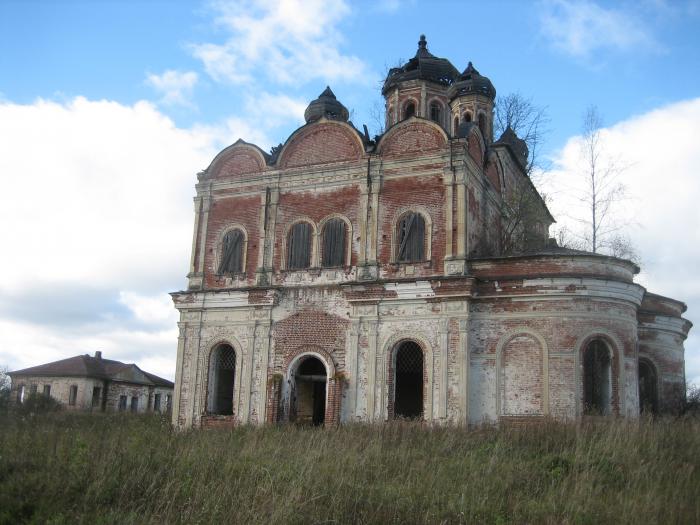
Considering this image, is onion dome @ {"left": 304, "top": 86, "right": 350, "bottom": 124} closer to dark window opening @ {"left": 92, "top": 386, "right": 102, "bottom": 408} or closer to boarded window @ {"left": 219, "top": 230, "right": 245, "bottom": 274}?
Result: boarded window @ {"left": 219, "top": 230, "right": 245, "bottom": 274}

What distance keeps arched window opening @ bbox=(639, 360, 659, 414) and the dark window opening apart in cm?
3060

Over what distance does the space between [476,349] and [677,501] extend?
8.87m

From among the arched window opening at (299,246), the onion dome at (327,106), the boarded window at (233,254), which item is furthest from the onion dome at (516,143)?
the boarded window at (233,254)

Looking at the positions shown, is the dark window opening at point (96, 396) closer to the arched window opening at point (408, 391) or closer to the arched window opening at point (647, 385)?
the arched window opening at point (408, 391)

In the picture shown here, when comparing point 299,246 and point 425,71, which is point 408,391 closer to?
point 299,246

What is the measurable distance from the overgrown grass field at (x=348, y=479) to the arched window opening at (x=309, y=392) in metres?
7.02

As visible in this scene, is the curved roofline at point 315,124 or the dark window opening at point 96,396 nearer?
the curved roofline at point 315,124

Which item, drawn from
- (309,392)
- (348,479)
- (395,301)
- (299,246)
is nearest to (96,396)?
(309,392)

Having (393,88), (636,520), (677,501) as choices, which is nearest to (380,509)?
(636,520)

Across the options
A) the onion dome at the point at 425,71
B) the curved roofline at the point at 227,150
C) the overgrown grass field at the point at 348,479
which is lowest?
the overgrown grass field at the point at 348,479

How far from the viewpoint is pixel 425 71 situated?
81.9 feet

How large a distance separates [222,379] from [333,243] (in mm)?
5241

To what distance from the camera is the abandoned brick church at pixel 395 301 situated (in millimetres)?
16922

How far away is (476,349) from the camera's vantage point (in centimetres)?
1744
